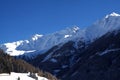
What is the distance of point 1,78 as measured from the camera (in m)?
182

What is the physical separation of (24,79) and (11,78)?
9436 mm

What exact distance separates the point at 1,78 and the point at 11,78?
7.88 metres

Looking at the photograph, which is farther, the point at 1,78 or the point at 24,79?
the point at 24,79

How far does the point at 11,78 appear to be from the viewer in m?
189

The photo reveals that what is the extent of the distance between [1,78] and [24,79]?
17283 mm

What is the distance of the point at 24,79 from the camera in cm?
19700
